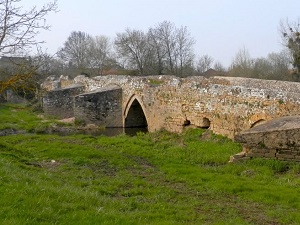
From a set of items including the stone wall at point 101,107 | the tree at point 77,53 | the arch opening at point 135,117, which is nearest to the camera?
the arch opening at point 135,117

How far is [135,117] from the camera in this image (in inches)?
854

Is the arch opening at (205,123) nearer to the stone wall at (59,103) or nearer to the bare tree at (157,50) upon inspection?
the stone wall at (59,103)

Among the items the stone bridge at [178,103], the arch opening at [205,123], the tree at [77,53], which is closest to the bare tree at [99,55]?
the tree at [77,53]

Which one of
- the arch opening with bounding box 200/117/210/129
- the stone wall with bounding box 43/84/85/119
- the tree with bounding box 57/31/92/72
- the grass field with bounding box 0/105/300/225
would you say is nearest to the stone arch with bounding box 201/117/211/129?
the arch opening with bounding box 200/117/210/129

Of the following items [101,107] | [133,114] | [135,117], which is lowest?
[135,117]

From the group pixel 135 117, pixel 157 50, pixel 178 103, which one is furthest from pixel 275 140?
pixel 157 50

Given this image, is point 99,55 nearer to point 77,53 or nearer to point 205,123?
point 77,53

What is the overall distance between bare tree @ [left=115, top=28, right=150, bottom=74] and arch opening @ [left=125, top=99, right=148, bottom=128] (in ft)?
50.4

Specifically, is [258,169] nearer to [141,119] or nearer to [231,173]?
[231,173]

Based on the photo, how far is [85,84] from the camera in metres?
26.5

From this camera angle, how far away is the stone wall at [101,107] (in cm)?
2139

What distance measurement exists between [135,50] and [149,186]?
30965mm

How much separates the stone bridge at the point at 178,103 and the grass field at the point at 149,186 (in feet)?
2.60

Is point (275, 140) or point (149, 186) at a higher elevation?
point (275, 140)
